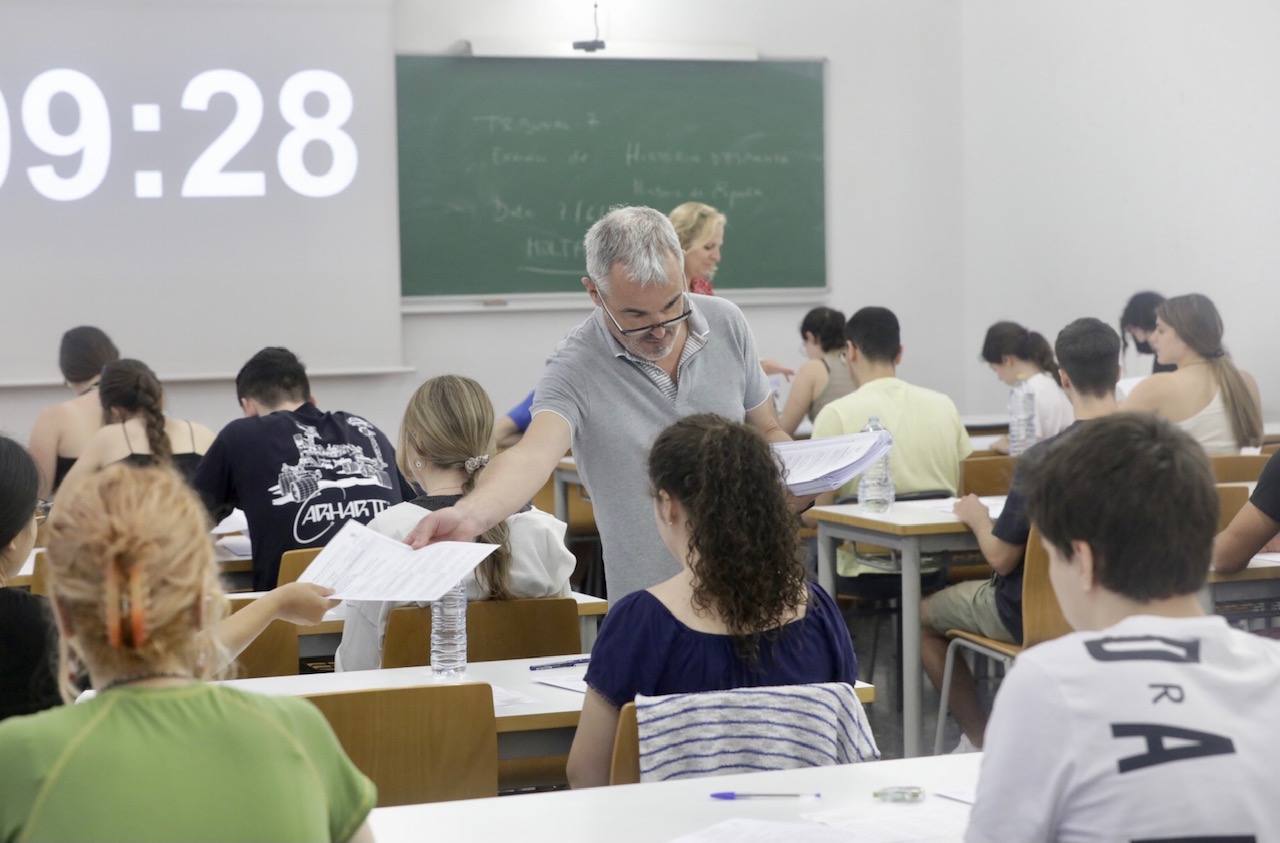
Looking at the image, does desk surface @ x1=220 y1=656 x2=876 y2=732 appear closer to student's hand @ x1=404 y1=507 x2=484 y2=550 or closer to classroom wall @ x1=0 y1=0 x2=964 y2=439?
student's hand @ x1=404 y1=507 x2=484 y2=550

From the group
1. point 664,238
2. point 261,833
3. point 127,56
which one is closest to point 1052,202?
point 127,56

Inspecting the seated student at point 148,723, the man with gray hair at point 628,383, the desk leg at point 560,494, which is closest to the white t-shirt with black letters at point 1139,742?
the seated student at point 148,723

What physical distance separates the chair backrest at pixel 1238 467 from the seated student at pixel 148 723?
4.23 m

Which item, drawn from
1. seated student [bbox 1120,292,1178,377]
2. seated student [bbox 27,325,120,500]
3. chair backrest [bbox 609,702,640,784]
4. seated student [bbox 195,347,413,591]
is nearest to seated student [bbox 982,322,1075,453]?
seated student [bbox 1120,292,1178,377]

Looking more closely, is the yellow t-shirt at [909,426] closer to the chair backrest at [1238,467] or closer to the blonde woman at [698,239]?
the blonde woman at [698,239]

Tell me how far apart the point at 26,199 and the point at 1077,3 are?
5.43 meters

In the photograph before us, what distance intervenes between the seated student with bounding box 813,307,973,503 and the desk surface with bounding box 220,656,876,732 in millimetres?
2398

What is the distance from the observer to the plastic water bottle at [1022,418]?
596 centimetres

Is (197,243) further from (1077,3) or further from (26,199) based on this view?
(1077,3)

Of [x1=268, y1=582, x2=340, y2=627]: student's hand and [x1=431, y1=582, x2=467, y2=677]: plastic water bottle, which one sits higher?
[x1=268, y1=582, x2=340, y2=627]: student's hand

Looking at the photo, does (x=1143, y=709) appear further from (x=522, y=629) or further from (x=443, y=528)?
(x=522, y=629)

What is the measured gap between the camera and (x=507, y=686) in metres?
2.82

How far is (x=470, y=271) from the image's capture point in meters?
8.05

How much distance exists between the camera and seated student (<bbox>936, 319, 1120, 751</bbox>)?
4094 mm
